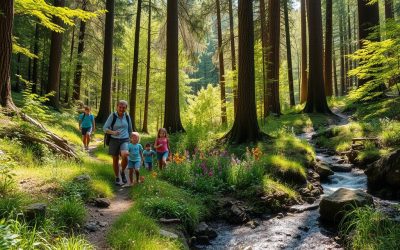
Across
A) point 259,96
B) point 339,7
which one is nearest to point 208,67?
point 339,7

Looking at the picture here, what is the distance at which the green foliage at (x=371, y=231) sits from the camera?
16.8 ft

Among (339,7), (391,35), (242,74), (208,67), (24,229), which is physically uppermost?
(208,67)

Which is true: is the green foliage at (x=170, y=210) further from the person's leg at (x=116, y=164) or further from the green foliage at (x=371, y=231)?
the green foliage at (x=371, y=231)

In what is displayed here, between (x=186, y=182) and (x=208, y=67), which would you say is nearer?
(x=186, y=182)

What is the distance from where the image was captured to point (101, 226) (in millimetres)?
5312

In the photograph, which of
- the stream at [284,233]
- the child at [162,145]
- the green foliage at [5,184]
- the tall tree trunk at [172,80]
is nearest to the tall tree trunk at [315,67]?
the tall tree trunk at [172,80]

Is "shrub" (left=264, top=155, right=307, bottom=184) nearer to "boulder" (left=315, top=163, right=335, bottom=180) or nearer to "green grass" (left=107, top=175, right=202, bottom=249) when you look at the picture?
"boulder" (left=315, top=163, right=335, bottom=180)

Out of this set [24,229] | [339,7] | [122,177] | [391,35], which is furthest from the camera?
[339,7]

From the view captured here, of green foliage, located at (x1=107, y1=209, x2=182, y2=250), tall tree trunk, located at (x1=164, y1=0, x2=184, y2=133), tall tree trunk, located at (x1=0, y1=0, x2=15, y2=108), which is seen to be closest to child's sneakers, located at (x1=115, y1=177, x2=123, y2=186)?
green foliage, located at (x1=107, y1=209, x2=182, y2=250)

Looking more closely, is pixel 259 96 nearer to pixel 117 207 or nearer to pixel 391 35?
pixel 391 35

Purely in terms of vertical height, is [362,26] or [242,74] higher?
[362,26]

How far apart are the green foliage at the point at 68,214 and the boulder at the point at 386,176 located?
6.38m

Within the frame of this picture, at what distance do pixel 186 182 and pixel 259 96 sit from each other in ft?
33.5

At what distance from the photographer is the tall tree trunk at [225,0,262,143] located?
37.9 feet
